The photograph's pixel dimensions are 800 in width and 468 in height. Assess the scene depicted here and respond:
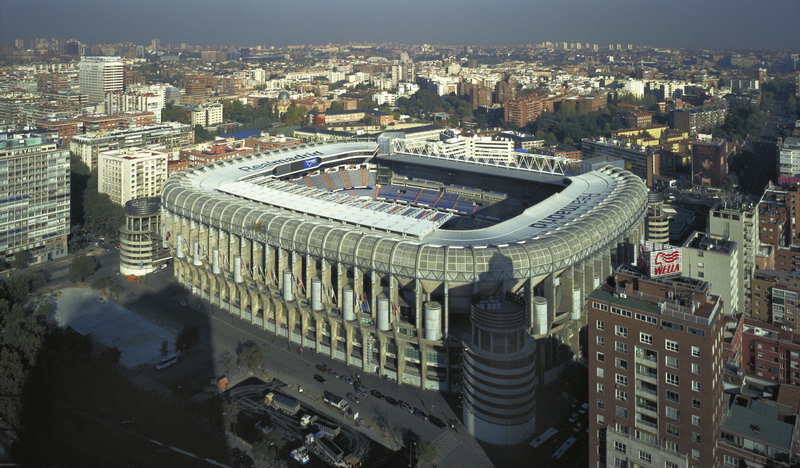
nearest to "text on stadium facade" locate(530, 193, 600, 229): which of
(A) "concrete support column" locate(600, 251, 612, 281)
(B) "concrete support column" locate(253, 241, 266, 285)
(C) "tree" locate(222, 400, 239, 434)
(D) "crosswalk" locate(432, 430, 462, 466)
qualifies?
(A) "concrete support column" locate(600, 251, 612, 281)

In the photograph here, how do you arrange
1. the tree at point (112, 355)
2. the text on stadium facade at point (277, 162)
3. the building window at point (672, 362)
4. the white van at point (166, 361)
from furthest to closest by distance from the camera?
the text on stadium facade at point (277, 162) < the white van at point (166, 361) < the tree at point (112, 355) < the building window at point (672, 362)

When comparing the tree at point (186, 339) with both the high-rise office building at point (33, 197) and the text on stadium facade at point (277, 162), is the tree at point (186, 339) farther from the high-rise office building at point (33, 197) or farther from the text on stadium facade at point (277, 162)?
the high-rise office building at point (33, 197)

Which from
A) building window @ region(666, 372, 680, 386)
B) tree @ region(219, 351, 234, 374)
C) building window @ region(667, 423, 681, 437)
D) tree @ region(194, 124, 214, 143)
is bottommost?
tree @ region(219, 351, 234, 374)

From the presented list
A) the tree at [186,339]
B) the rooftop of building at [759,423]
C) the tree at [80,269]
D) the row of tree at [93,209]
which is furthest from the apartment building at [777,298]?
the row of tree at [93,209]

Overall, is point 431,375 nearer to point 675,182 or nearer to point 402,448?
point 402,448

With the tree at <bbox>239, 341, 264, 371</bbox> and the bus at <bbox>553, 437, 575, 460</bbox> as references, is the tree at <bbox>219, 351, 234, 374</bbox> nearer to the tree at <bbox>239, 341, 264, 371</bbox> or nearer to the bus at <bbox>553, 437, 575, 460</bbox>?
the tree at <bbox>239, 341, 264, 371</bbox>

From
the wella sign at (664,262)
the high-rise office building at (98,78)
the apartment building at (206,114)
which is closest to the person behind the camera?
the wella sign at (664,262)

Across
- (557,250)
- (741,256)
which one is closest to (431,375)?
(557,250)
